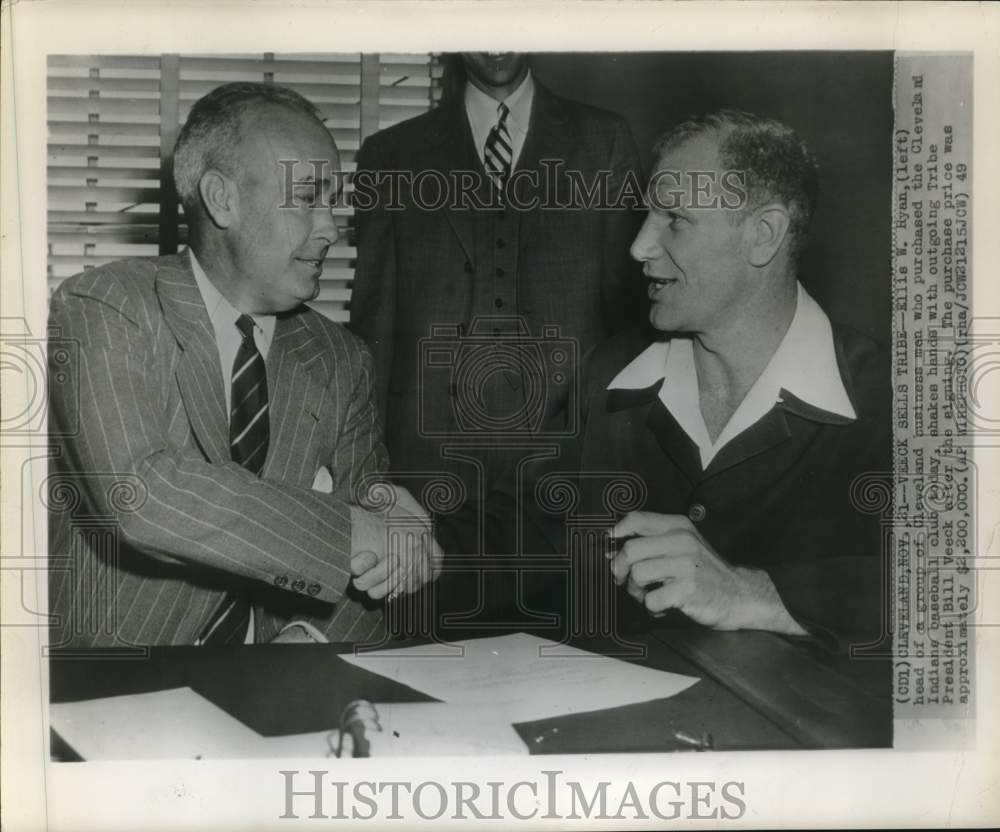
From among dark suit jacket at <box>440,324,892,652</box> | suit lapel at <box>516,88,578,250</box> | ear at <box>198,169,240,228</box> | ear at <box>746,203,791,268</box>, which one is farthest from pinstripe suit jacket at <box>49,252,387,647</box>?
ear at <box>746,203,791,268</box>

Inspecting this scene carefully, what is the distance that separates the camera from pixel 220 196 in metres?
1.98

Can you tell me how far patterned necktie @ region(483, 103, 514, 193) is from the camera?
2.04m

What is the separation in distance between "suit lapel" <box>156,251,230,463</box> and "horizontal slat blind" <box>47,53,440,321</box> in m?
0.07

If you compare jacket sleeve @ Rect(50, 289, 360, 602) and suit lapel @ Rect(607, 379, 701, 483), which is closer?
jacket sleeve @ Rect(50, 289, 360, 602)

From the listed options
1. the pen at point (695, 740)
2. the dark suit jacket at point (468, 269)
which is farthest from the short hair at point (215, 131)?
the pen at point (695, 740)

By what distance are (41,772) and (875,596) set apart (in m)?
1.51

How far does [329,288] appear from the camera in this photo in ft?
6.64

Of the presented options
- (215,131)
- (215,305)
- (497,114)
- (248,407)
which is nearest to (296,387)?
(248,407)

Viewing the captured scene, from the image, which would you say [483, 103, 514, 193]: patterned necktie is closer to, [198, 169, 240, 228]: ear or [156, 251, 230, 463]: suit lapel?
[198, 169, 240, 228]: ear

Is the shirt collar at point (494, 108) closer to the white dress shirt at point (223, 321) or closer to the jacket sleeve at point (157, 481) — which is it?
the white dress shirt at point (223, 321)

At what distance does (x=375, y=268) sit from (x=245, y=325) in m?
0.25

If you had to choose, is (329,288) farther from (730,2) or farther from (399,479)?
(730,2)

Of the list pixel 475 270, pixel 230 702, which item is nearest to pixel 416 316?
pixel 475 270

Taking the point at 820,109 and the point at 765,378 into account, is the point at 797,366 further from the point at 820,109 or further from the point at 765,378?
the point at 820,109
